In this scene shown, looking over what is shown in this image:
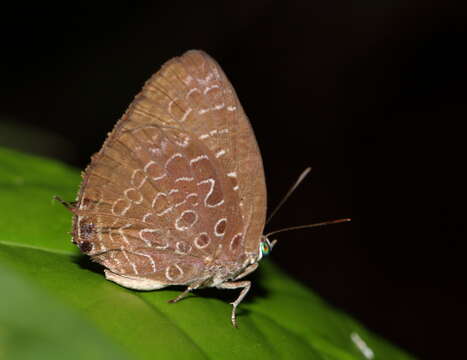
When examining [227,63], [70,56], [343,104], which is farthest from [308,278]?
[70,56]

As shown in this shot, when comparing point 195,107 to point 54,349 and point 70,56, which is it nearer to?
point 54,349

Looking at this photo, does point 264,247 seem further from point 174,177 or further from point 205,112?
point 205,112

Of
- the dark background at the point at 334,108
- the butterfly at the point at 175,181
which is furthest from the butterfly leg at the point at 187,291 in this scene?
the dark background at the point at 334,108

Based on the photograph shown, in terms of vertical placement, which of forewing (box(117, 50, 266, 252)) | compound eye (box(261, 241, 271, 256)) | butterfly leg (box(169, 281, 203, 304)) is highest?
forewing (box(117, 50, 266, 252))

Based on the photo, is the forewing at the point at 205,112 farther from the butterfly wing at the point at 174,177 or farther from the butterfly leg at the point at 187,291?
the butterfly leg at the point at 187,291

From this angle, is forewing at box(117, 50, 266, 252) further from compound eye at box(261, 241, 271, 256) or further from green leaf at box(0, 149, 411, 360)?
green leaf at box(0, 149, 411, 360)

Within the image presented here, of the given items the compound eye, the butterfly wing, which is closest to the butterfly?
the butterfly wing
